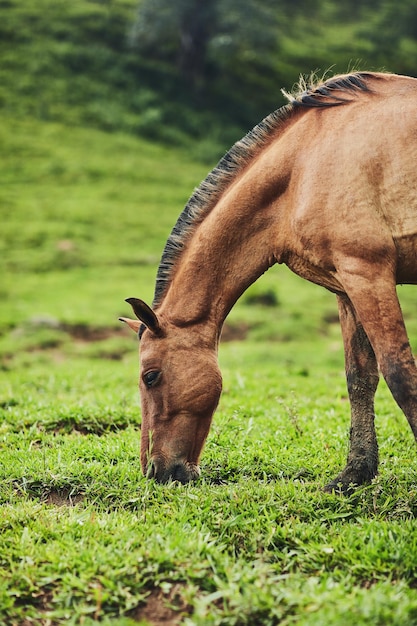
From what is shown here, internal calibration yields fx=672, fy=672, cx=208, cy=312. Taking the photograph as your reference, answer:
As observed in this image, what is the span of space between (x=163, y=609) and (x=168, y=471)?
1506mm

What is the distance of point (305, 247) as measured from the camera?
15.2ft

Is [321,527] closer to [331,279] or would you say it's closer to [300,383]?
[331,279]

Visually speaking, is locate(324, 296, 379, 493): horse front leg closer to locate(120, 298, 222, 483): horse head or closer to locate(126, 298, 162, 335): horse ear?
locate(120, 298, 222, 483): horse head

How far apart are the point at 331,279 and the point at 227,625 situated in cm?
239

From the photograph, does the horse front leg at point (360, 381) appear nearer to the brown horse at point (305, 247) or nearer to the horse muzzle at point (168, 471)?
the brown horse at point (305, 247)

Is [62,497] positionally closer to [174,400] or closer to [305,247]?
[174,400]

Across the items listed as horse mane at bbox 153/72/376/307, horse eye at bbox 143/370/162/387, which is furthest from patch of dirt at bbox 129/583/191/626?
horse mane at bbox 153/72/376/307

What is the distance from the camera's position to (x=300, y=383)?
9.27 meters

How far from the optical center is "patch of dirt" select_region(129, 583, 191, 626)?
3.39 metres

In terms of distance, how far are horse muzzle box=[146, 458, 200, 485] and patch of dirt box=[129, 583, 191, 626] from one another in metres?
1.36

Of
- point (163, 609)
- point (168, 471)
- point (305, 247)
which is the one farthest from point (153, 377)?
point (163, 609)

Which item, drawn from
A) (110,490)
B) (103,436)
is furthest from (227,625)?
(103,436)

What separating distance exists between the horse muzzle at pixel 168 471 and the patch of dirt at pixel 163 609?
1358 mm

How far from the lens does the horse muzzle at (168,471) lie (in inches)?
193
